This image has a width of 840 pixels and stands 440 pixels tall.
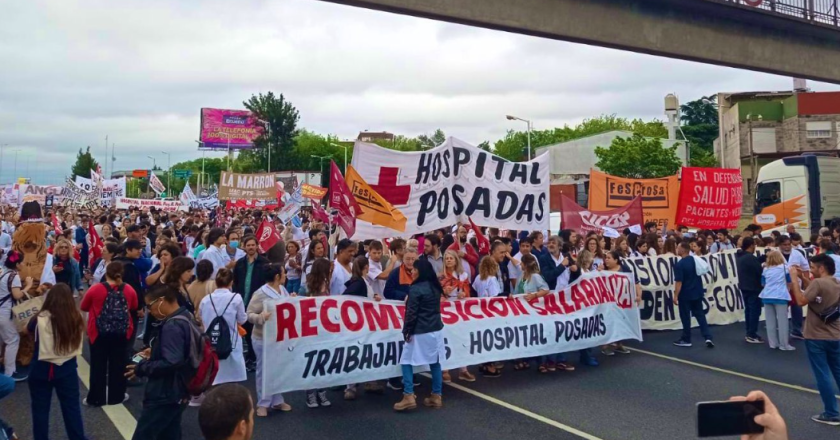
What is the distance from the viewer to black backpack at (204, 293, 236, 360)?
5590 mm

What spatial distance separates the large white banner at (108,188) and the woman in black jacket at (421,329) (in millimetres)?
29796

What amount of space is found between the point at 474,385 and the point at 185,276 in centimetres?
381

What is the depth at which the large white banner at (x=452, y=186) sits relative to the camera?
9.13 metres

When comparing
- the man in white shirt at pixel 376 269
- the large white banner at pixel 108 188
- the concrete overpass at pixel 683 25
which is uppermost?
the concrete overpass at pixel 683 25

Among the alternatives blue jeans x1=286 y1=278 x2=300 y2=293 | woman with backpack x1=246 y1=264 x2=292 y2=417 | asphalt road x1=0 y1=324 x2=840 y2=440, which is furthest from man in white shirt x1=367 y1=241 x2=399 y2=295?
blue jeans x1=286 y1=278 x2=300 y2=293

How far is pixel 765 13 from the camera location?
13117mm

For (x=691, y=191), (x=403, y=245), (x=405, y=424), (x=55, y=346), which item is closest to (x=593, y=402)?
(x=405, y=424)

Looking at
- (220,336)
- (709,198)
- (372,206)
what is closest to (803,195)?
(709,198)

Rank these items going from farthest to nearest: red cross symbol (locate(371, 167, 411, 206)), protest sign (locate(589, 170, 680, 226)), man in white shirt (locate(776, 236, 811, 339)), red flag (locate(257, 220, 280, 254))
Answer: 1. protest sign (locate(589, 170, 680, 226))
2. red flag (locate(257, 220, 280, 254))
3. man in white shirt (locate(776, 236, 811, 339))
4. red cross symbol (locate(371, 167, 411, 206))

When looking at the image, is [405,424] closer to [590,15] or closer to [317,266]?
[317,266]

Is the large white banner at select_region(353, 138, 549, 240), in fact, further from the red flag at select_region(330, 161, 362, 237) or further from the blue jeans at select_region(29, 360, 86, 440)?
the blue jeans at select_region(29, 360, 86, 440)

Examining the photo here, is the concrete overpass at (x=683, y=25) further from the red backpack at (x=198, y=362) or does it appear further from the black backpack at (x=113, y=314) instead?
the red backpack at (x=198, y=362)

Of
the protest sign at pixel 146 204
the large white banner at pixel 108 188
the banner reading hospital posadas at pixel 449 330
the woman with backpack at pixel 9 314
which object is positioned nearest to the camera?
the banner reading hospital posadas at pixel 449 330

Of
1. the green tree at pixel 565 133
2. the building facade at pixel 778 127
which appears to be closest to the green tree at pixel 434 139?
the green tree at pixel 565 133
